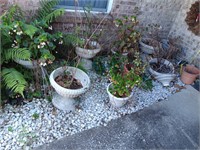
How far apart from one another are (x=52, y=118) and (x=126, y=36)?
6.96 ft

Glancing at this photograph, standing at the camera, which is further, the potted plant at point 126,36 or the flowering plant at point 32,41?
the potted plant at point 126,36

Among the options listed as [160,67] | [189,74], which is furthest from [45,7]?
[189,74]

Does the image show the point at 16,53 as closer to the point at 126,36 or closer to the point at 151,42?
the point at 126,36

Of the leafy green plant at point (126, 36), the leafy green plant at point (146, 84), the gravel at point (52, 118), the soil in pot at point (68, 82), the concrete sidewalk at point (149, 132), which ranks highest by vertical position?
the leafy green plant at point (126, 36)

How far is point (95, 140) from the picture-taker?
2.46 metres

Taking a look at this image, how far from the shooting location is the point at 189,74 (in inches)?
149

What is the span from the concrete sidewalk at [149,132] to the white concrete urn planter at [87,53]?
1204 millimetres

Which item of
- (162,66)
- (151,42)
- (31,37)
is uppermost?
(31,37)

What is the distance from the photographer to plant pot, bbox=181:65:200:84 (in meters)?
3.80

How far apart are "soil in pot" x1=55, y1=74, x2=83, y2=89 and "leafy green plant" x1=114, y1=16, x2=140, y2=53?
1.34 m

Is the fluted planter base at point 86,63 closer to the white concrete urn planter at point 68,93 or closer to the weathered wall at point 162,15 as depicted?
the white concrete urn planter at point 68,93

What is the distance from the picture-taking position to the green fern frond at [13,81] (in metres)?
2.35

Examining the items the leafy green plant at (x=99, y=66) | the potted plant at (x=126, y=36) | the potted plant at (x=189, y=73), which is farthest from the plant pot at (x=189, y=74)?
the leafy green plant at (x=99, y=66)

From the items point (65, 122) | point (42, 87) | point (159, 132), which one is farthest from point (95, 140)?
point (42, 87)
